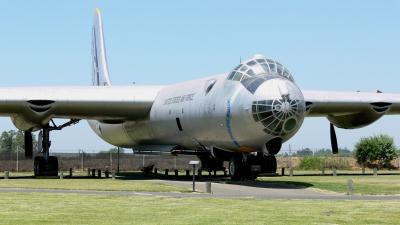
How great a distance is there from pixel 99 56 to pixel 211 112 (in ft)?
95.9

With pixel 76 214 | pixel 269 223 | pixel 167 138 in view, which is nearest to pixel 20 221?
pixel 76 214

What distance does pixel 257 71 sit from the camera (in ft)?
104

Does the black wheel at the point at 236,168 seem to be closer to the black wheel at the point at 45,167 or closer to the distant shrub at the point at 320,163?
the black wheel at the point at 45,167

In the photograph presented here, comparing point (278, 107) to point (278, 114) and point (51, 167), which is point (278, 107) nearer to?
point (278, 114)

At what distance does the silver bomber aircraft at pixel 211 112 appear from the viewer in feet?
99.8

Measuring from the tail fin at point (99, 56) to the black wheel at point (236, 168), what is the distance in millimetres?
26028

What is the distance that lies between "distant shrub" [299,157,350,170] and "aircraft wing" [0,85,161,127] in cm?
2702

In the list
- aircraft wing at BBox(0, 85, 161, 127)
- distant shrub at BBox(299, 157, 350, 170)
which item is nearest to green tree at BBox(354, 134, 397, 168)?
distant shrub at BBox(299, 157, 350, 170)

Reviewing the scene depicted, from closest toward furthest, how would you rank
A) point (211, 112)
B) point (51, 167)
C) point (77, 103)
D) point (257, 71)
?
point (257, 71), point (211, 112), point (77, 103), point (51, 167)

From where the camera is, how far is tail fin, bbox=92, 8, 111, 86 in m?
59.4

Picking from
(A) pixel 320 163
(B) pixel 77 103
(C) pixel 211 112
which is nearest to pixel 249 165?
(C) pixel 211 112

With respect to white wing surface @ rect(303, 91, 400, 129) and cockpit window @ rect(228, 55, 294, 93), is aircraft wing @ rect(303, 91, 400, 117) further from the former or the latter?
cockpit window @ rect(228, 55, 294, 93)

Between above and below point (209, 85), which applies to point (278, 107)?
below

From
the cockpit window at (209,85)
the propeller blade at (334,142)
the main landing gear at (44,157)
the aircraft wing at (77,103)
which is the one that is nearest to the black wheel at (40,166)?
the main landing gear at (44,157)
